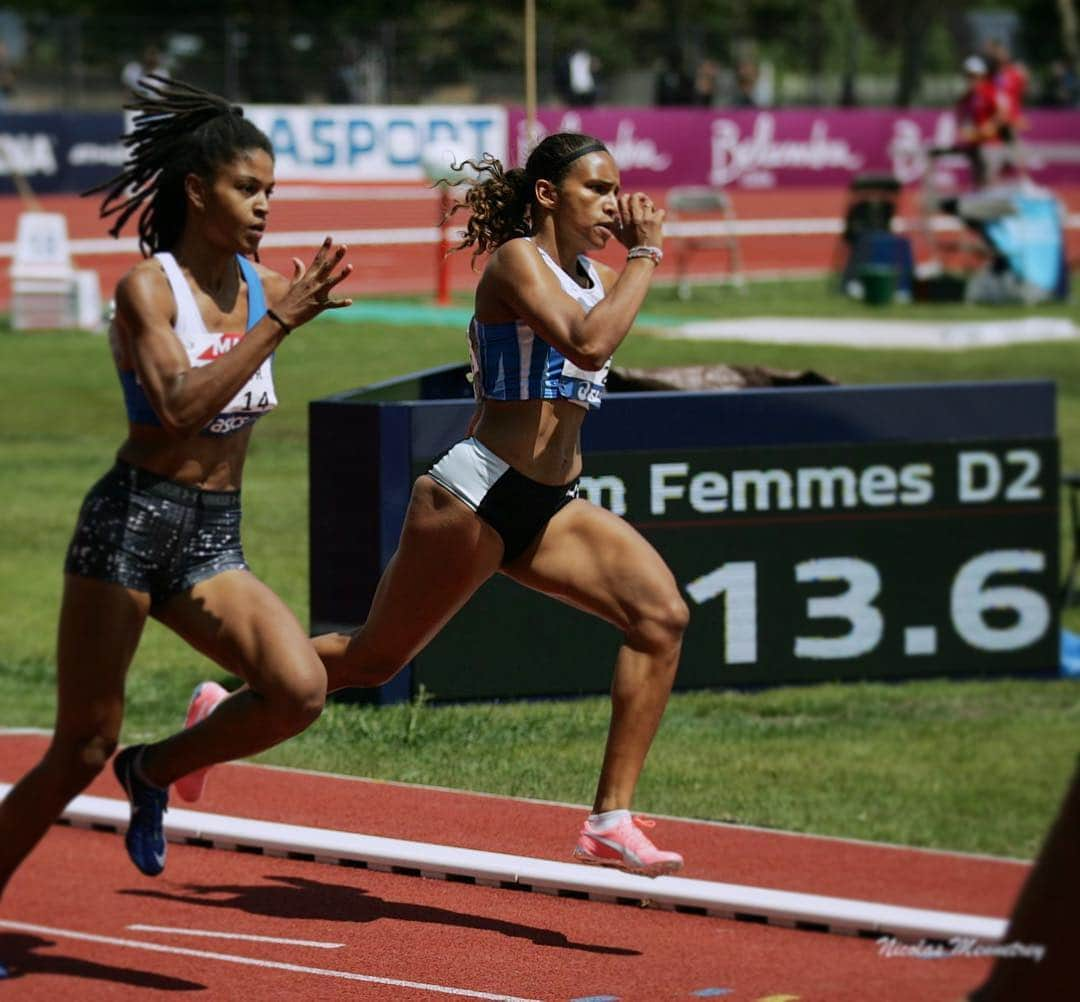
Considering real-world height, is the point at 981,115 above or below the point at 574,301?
above

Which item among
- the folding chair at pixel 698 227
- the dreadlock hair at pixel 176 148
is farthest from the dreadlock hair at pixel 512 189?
the folding chair at pixel 698 227

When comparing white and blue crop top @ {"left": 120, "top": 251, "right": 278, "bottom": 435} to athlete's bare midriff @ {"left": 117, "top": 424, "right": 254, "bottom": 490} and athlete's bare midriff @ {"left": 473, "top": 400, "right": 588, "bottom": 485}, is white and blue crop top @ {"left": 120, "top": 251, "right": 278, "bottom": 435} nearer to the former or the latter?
athlete's bare midriff @ {"left": 117, "top": 424, "right": 254, "bottom": 490}

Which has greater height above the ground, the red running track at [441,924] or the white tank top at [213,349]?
the white tank top at [213,349]

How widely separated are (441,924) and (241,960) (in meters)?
0.57

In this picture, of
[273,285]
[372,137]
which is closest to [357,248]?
[372,137]

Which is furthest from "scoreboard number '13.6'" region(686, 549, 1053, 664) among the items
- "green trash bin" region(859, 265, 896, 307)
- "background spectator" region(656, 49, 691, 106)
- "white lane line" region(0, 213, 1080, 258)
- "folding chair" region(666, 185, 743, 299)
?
"background spectator" region(656, 49, 691, 106)

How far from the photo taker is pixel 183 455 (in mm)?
5758

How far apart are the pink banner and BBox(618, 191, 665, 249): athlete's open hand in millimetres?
24249

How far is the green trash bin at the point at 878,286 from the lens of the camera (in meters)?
26.9

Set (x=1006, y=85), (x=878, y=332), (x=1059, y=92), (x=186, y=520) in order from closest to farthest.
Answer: (x=186, y=520) → (x=878, y=332) → (x=1006, y=85) → (x=1059, y=92)

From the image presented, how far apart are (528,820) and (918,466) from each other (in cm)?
342

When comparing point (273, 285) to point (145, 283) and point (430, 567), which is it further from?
point (430, 567)

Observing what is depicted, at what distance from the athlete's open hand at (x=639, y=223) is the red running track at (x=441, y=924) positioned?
1.89 meters

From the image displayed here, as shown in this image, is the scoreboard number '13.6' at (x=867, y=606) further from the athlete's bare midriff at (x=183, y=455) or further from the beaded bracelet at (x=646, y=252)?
the athlete's bare midriff at (x=183, y=455)
